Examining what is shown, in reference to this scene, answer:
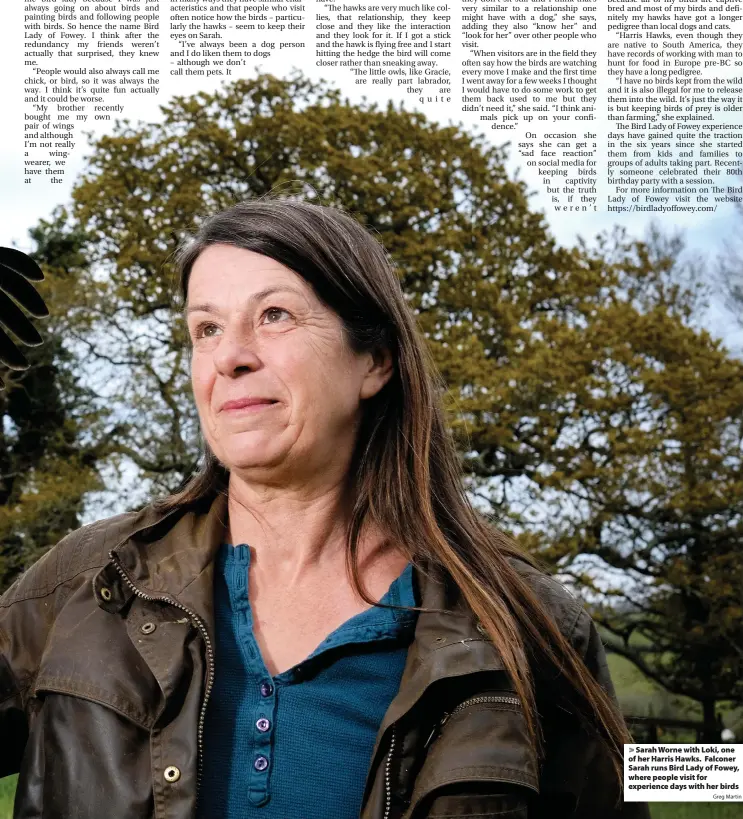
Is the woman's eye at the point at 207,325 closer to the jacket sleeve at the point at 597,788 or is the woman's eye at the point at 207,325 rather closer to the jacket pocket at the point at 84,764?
the jacket pocket at the point at 84,764

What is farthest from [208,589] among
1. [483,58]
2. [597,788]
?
[483,58]

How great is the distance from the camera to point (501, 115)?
371cm

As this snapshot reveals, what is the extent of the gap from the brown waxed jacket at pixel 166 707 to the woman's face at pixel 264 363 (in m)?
0.15

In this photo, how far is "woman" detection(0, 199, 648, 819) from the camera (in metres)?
1.15

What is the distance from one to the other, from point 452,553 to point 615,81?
3153 millimetres

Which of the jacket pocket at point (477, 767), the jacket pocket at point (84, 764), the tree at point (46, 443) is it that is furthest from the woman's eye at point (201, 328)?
the tree at point (46, 443)

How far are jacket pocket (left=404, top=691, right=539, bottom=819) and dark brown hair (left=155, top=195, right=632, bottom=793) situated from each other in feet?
0.16

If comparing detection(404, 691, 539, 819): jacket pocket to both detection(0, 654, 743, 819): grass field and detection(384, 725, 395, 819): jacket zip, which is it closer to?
detection(384, 725, 395, 819): jacket zip

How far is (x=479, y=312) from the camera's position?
720 centimetres

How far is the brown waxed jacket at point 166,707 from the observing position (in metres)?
1.13

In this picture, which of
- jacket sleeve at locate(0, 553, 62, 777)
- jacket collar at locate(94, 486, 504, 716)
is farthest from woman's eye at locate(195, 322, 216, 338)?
jacket sleeve at locate(0, 553, 62, 777)

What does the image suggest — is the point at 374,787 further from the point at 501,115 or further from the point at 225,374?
the point at 501,115

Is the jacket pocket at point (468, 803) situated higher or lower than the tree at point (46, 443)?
lower

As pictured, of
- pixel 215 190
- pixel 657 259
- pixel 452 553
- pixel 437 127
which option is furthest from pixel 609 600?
pixel 452 553
